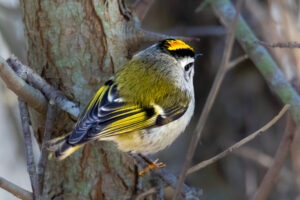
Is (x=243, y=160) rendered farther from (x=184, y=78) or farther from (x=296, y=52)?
(x=184, y=78)

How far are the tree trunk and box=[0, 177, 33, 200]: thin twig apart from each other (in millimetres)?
365

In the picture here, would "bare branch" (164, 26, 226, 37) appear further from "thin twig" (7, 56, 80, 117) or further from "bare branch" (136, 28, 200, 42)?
"thin twig" (7, 56, 80, 117)

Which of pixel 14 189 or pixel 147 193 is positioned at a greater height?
pixel 14 189

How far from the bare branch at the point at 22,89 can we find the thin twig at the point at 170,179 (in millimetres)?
616

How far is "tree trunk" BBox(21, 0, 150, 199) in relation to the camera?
2.31 m

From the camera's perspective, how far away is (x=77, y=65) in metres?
2.33

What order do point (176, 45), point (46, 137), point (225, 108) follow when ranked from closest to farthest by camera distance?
point (46, 137) < point (176, 45) < point (225, 108)

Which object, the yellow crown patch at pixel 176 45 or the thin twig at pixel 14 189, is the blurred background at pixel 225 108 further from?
the thin twig at pixel 14 189

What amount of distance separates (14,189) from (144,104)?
83cm

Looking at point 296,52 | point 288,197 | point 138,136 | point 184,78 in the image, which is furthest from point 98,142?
point 288,197

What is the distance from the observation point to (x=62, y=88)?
7.64ft

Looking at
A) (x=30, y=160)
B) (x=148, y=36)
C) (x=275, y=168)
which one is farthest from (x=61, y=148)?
(x=275, y=168)

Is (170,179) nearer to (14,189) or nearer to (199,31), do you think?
(14,189)

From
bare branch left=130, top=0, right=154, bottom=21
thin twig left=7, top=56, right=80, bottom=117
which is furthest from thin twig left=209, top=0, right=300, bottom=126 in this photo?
thin twig left=7, top=56, right=80, bottom=117
